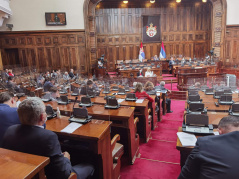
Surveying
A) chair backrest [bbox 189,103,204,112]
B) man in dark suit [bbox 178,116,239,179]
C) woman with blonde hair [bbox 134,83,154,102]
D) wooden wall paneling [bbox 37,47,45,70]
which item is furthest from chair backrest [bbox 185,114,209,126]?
wooden wall paneling [bbox 37,47,45,70]

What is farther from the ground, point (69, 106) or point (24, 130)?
point (24, 130)

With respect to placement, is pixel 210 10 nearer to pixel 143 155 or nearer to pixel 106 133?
pixel 143 155

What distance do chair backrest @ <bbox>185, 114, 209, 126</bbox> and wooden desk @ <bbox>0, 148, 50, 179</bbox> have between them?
177cm

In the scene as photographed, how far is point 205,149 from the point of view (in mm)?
1308

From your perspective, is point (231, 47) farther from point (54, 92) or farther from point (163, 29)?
point (54, 92)

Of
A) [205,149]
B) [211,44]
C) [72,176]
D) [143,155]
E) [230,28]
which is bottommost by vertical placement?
[143,155]

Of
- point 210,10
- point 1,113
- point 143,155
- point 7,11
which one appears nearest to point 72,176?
point 1,113

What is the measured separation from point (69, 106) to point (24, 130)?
7.10 feet

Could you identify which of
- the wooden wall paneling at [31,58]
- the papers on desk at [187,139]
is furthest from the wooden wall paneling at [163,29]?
the papers on desk at [187,139]

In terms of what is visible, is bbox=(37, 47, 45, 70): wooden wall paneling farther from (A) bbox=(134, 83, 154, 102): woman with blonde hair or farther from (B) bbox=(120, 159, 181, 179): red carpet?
(B) bbox=(120, 159, 181, 179): red carpet

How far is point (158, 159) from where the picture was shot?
3.45 m

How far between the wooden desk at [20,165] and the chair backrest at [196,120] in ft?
5.82

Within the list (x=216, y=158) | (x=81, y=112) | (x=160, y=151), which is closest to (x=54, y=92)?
(x=81, y=112)

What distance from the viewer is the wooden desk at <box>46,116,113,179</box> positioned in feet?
7.30
